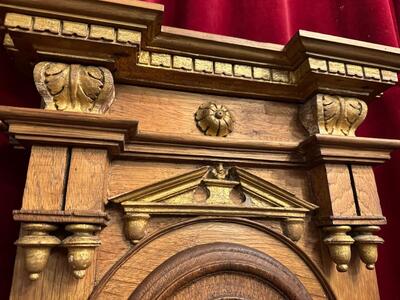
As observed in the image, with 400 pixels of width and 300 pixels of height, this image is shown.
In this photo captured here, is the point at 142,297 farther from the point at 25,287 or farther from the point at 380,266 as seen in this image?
the point at 380,266

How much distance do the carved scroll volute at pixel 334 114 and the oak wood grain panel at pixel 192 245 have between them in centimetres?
25

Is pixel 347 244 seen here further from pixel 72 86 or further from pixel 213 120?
pixel 72 86

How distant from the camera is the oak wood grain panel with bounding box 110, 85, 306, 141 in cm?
65

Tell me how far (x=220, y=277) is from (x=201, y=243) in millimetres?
66

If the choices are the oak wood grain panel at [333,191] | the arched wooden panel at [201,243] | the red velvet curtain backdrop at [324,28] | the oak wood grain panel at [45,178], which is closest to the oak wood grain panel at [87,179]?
the oak wood grain panel at [45,178]

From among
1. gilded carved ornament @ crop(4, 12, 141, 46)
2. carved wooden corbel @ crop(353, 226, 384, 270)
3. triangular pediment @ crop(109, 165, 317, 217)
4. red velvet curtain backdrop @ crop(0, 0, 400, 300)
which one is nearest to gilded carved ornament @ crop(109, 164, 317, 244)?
triangular pediment @ crop(109, 165, 317, 217)

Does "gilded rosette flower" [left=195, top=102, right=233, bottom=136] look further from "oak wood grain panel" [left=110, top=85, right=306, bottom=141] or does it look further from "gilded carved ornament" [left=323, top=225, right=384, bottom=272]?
"gilded carved ornament" [left=323, top=225, right=384, bottom=272]

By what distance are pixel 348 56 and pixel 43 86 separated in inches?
22.3

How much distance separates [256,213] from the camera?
652 mm

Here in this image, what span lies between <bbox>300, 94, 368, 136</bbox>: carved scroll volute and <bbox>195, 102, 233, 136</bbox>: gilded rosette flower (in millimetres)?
180

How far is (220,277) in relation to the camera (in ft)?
1.96

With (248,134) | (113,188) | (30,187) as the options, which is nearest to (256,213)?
(248,134)

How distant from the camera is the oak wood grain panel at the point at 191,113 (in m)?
0.65

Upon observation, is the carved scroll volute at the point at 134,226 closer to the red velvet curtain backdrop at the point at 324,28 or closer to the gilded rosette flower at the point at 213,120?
the gilded rosette flower at the point at 213,120
